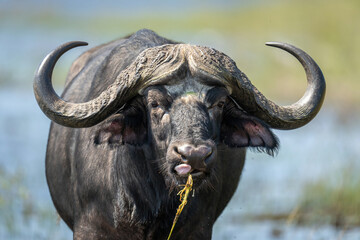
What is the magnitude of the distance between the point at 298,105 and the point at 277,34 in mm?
15905

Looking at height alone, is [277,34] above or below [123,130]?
below

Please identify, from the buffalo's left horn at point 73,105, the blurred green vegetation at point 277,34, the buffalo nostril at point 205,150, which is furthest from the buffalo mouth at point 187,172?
the blurred green vegetation at point 277,34

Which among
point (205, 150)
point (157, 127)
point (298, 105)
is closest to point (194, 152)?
point (205, 150)

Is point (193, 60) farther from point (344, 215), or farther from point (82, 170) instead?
point (344, 215)

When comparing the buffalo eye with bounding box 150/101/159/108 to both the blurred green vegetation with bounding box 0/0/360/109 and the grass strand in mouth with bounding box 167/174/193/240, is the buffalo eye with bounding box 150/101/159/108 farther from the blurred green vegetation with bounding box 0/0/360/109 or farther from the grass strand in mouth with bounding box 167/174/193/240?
the blurred green vegetation with bounding box 0/0/360/109

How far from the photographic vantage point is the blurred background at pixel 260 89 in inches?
344

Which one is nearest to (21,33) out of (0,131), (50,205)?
(0,131)

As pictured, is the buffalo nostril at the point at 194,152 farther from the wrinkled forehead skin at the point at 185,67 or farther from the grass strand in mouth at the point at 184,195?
the wrinkled forehead skin at the point at 185,67

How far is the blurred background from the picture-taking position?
8.73 metres

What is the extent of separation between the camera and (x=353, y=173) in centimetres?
975

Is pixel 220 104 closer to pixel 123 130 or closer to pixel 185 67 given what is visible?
pixel 185 67

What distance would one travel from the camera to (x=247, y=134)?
17.5 feet

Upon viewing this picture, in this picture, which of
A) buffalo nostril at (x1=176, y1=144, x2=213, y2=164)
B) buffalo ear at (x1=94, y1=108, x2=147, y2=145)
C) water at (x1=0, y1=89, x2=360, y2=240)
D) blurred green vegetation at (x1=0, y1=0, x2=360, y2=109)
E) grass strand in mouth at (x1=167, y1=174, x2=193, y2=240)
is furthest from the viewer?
blurred green vegetation at (x1=0, y1=0, x2=360, y2=109)

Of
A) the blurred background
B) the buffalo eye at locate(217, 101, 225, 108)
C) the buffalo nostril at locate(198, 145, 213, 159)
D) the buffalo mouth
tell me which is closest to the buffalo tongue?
Answer: the buffalo mouth
